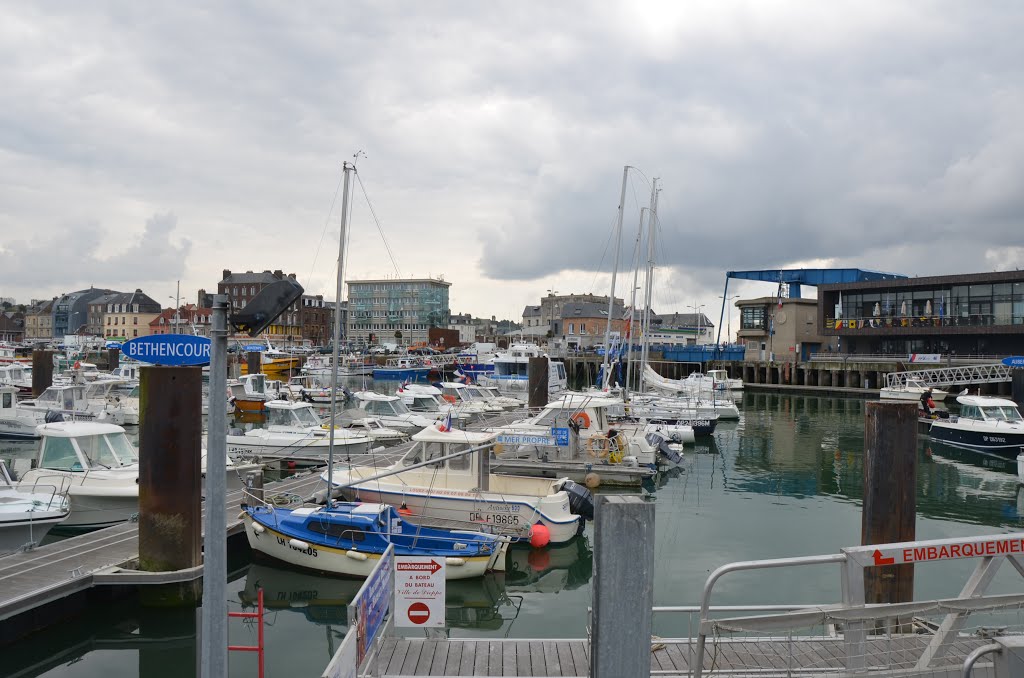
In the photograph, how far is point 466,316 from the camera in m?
188

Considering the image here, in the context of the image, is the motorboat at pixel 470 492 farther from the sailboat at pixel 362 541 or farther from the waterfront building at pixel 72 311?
the waterfront building at pixel 72 311

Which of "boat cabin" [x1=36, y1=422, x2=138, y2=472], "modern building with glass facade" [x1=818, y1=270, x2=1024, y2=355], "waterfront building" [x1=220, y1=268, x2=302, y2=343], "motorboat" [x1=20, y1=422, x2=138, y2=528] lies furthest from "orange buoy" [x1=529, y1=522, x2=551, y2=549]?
"waterfront building" [x1=220, y1=268, x2=302, y2=343]

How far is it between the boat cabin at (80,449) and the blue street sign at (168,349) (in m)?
11.0

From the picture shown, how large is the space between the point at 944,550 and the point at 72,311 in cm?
16062

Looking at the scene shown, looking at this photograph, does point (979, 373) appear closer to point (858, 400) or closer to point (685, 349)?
point (858, 400)

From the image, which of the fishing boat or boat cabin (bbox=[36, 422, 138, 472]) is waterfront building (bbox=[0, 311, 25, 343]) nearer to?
the fishing boat

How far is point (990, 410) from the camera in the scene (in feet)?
116

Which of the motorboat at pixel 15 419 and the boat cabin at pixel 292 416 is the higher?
the boat cabin at pixel 292 416

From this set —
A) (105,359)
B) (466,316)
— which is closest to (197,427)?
(105,359)

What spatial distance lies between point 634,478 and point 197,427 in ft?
52.3

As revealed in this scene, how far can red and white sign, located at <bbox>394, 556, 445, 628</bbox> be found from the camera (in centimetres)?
998

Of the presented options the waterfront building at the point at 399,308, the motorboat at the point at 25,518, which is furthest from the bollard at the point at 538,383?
the waterfront building at the point at 399,308

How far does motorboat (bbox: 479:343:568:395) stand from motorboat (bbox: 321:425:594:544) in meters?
35.3

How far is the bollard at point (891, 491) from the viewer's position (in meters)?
10.3
